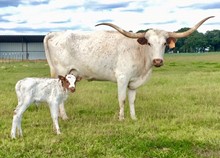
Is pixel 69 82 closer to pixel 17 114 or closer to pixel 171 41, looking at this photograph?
pixel 17 114

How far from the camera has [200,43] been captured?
92500 millimetres

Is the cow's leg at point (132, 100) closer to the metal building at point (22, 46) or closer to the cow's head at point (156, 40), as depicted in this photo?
the cow's head at point (156, 40)

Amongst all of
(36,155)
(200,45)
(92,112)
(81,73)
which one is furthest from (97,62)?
(200,45)

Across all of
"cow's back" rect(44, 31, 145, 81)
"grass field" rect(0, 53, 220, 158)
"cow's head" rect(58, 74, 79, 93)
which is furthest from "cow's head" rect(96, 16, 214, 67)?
"cow's head" rect(58, 74, 79, 93)

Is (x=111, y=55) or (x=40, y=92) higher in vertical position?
(x=111, y=55)

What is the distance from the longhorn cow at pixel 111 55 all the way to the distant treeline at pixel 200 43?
75090 millimetres

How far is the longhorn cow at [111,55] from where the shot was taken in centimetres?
1002

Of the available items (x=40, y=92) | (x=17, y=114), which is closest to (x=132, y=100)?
(x=40, y=92)

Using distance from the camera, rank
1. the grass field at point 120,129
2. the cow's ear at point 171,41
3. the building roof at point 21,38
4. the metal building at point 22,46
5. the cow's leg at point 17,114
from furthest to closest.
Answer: the metal building at point 22,46 → the building roof at point 21,38 → the cow's ear at point 171,41 → the cow's leg at point 17,114 → the grass field at point 120,129

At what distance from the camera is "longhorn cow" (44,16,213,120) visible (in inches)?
395

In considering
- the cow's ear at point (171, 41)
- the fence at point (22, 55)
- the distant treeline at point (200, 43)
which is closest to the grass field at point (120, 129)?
the cow's ear at point (171, 41)

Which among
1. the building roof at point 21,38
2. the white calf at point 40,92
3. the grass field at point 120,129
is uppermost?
the building roof at point 21,38

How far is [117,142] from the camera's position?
7.32 meters

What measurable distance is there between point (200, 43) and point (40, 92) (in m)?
87.4
